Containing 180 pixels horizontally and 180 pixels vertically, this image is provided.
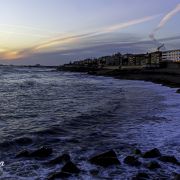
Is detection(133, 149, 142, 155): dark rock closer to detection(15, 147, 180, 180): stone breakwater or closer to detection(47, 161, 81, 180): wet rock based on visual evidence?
detection(15, 147, 180, 180): stone breakwater

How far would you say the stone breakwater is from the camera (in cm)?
981

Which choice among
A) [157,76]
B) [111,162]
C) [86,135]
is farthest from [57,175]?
[157,76]

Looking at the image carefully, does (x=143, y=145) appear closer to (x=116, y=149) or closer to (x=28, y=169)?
(x=116, y=149)

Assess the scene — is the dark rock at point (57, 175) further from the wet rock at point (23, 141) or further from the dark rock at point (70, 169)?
the wet rock at point (23, 141)

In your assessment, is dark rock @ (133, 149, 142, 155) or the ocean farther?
dark rock @ (133, 149, 142, 155)

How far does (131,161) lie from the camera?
11.0m

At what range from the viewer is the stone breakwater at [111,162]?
32.2ft

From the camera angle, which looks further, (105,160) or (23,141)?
(23,141)

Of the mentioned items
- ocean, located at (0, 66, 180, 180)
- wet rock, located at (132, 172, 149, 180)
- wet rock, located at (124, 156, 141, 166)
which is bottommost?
ocean, located at (0, 66, 180, 180)

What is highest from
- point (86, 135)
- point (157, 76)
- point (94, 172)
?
point (94, 172)

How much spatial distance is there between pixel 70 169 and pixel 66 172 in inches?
8.8

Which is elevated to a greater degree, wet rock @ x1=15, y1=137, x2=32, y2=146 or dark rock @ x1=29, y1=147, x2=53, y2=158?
dark rock @ x1=29, y1=147, x2=53, y2=158

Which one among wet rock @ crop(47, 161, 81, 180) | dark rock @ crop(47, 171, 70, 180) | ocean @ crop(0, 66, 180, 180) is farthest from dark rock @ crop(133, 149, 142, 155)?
dark rock @ crop(47, 171, 70, 180)

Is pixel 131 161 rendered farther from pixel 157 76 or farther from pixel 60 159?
pixel 157 76
